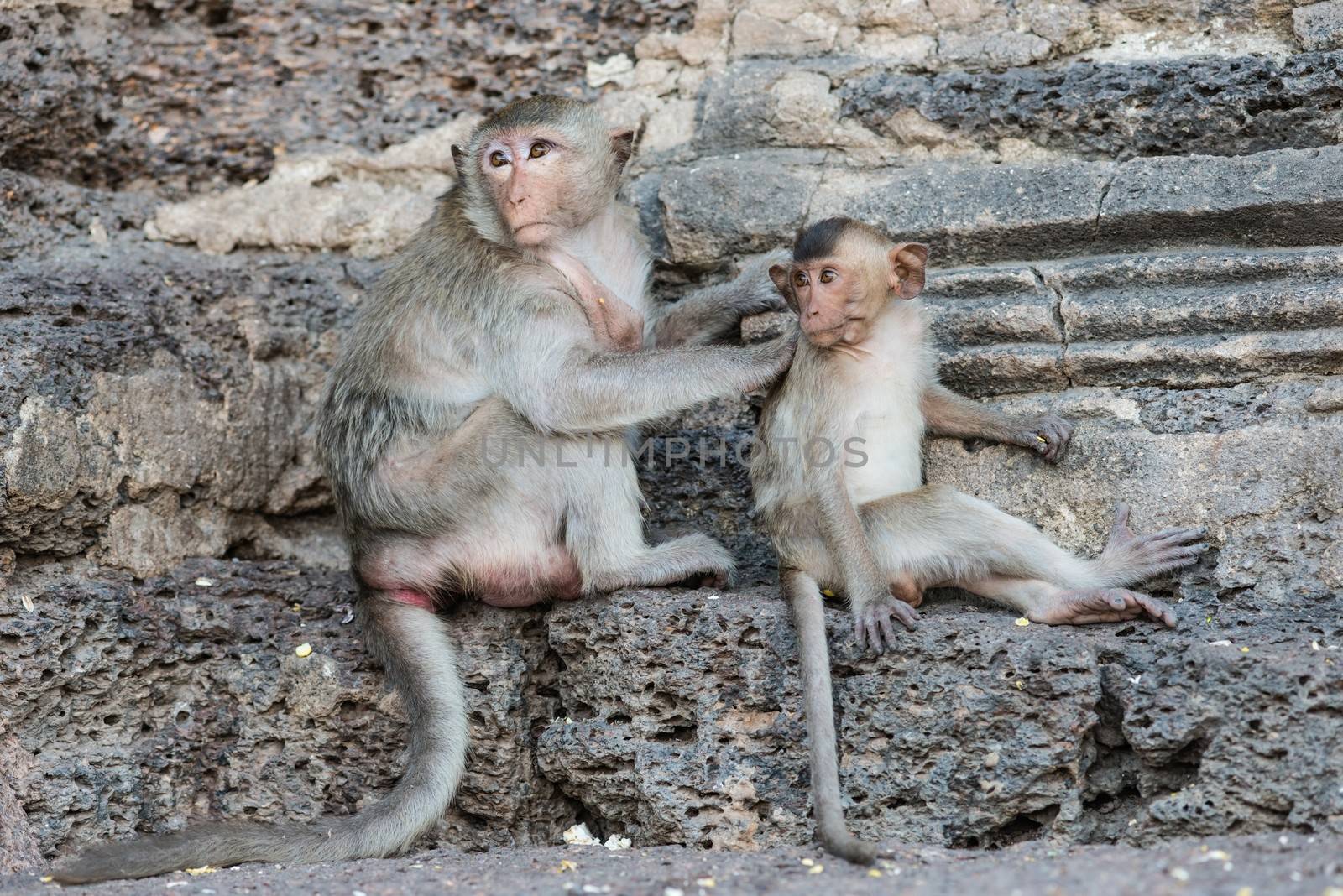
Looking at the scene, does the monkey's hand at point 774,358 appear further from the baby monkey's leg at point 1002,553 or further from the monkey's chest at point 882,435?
the baby monkey's leg at point 1002,553

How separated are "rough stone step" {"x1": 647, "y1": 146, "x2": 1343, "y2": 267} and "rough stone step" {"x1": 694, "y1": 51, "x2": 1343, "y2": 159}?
0.15m

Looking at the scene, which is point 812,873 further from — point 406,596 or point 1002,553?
point 406,596

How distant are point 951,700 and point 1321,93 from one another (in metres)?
2.19

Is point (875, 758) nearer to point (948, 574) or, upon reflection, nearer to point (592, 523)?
point (948, 574)

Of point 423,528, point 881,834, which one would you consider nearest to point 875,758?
point 881,834

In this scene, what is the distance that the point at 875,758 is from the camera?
3943mm

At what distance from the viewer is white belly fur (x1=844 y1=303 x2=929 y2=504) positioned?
4.33 m

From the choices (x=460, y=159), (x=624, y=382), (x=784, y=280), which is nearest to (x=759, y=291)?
(x=784, y=280)

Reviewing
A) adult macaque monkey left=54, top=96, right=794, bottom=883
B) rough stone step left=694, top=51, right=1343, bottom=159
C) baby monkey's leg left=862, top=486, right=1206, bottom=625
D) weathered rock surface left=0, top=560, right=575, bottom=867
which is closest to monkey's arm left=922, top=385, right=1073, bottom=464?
baby monkey's leg left=862, top=486, right=1206, bottom=625

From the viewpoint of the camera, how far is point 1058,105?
191 inches

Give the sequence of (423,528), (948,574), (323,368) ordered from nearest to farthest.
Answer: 1. (948,574)
2. (423,528)
3. (323,368)

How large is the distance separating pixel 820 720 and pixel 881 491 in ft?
2.69

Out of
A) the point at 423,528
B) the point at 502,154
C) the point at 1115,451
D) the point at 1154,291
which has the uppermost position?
the point at 502,154

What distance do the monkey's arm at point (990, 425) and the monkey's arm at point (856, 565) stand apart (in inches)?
18.1
